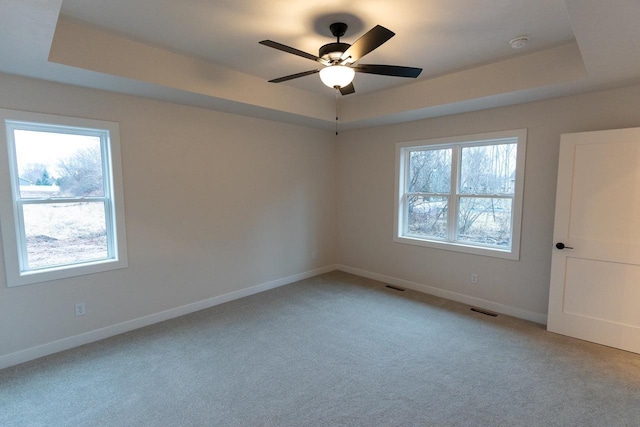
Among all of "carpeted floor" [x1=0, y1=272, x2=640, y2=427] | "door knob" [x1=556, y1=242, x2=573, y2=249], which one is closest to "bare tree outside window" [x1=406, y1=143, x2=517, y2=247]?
"door knob" [x1=556, y1=242, x2=573, y2=249]

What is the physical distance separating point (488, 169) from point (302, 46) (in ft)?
8.76

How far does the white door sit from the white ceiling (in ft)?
2.09

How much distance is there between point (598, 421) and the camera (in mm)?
2041

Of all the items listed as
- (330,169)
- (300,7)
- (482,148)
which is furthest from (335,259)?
(300,7)

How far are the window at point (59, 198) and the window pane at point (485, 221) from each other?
4.04 metres

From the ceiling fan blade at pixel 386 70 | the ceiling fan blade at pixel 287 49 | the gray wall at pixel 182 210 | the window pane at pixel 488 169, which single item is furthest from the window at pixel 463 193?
the ceiling fan blade at pixel 287 49

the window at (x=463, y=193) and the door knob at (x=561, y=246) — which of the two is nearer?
the door knob at (x=561, y=246)

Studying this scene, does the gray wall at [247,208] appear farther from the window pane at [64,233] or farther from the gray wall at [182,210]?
the window pane at [64,233]

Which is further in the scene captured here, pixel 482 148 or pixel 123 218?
pixel 482 148

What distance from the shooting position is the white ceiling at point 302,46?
2.07m

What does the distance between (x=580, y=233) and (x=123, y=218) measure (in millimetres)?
4575

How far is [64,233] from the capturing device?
3.01m

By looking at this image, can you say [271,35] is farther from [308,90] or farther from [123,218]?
[123,218]

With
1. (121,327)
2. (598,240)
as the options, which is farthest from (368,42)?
(121,327)
